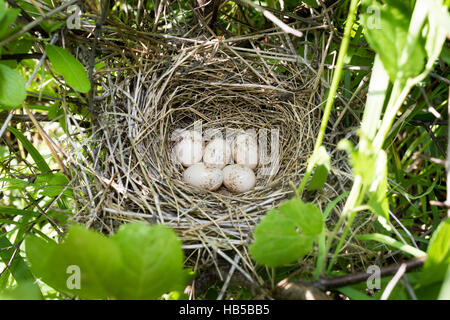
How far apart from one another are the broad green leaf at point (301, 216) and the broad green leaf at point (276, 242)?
0.04 feet

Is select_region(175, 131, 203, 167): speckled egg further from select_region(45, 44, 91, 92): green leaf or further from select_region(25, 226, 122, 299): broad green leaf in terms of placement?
select_region(25, 226, 122, 299): broad green leaf

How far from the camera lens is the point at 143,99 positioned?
1311mm

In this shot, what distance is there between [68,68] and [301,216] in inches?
26.0

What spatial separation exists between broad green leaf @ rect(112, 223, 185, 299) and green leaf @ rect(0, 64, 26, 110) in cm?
39

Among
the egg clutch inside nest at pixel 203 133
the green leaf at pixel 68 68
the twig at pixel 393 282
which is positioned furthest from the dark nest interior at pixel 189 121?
the twig at pixel 393 282

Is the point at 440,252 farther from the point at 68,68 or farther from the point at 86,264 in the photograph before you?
the point at 68,68

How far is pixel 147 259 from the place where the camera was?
23.3 inches

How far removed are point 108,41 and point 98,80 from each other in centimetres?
17

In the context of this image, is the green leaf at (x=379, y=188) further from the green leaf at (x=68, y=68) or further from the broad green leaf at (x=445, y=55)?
the green leaf at (x=68, y=68)

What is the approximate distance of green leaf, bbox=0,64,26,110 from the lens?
761 mm

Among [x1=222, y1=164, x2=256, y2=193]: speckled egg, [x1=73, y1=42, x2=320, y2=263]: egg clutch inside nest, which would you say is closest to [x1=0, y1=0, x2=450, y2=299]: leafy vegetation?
[x1=73, y1=42, x2=320, y2=263]: egg clutch inside nest

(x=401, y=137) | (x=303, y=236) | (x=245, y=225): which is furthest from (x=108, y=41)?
(x=401, y=137)

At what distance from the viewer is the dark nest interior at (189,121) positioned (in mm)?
1055

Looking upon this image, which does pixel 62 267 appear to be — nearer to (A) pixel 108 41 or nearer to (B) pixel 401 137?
(A) pixel 108 41
